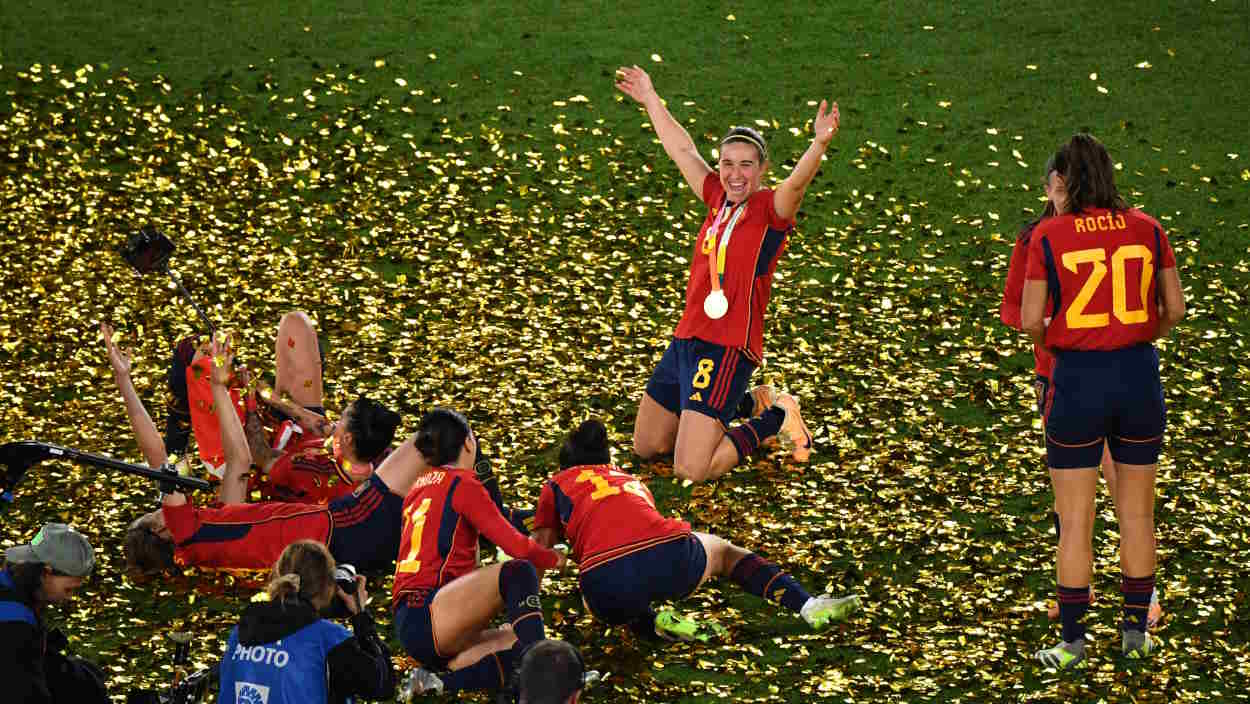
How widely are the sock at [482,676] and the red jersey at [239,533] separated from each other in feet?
4.41

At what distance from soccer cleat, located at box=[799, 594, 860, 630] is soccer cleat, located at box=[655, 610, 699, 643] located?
1.71ft

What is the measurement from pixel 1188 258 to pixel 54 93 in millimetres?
10532

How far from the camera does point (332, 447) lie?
8.55m

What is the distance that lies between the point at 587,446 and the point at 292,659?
2217 mm

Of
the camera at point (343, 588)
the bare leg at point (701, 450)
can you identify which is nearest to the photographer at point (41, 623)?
the camera at point (343, 588)

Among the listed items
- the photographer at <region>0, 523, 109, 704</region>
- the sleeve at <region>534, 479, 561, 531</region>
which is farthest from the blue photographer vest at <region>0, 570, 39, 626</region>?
the sleeve at <region>534, 479, 561, 531</region>

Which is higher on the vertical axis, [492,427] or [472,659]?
[492,427]

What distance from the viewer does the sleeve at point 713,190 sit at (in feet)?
30.7

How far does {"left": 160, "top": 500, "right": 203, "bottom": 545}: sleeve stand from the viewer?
7.54 metres

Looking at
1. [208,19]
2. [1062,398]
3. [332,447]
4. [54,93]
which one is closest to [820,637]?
[1062,398]

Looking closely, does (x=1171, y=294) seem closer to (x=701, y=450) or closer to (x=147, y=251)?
(x=701, y=450)

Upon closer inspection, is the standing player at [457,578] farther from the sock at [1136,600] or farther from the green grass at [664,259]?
Result: the sock at [1136,600]

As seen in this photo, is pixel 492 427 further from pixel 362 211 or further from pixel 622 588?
pixel 362 211

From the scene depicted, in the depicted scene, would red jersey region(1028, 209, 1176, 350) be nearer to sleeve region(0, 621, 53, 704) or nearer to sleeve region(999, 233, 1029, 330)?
sleeve region(999, 233, 1029, 330)
